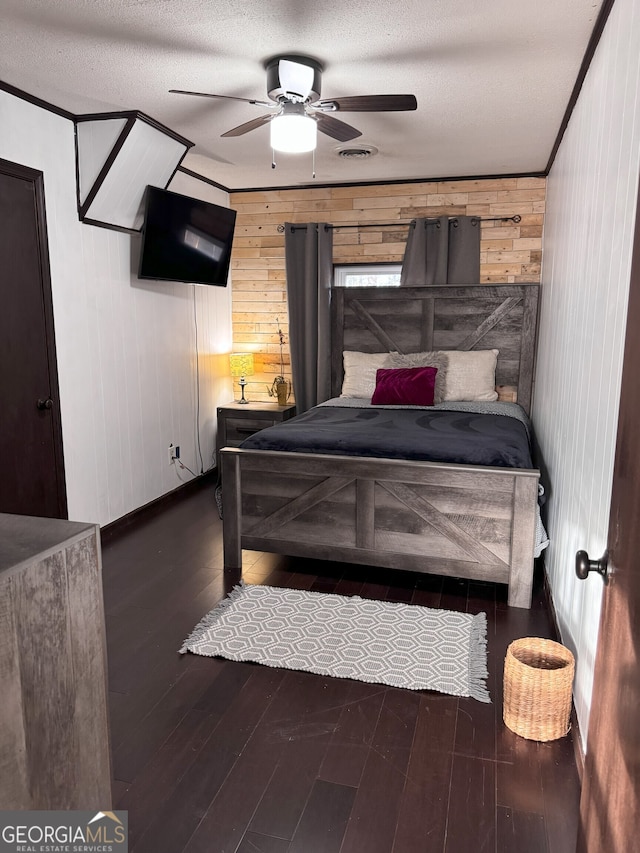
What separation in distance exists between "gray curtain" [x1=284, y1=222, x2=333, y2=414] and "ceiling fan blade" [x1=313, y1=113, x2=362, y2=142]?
6.99 ft

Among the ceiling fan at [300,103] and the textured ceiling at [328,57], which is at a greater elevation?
the textured ceiling at [328,57]

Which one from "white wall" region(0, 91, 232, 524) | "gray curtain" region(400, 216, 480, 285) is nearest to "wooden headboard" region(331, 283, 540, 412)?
"gray curtain" region(400, 216, 480, 285)

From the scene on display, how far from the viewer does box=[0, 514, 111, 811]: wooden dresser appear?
0.95 metres

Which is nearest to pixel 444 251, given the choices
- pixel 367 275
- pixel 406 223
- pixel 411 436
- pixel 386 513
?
pixel 406 223

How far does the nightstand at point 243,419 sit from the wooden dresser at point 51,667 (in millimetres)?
3986

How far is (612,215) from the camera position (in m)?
1.90

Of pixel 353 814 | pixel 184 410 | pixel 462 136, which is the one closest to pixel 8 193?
pixel 184 410

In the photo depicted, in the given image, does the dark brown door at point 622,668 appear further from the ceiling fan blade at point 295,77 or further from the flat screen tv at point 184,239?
the flat screen tv at point 184,239

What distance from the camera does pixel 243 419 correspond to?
521cm

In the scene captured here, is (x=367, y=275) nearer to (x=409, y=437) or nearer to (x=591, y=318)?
(x=409, y=437)

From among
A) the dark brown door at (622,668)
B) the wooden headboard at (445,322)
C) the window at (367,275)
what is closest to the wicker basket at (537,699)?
the dark brown door at (622,668)

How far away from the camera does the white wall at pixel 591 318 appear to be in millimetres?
1759

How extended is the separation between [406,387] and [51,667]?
354 cm

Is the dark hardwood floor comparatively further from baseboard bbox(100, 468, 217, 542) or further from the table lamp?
the table lamp
